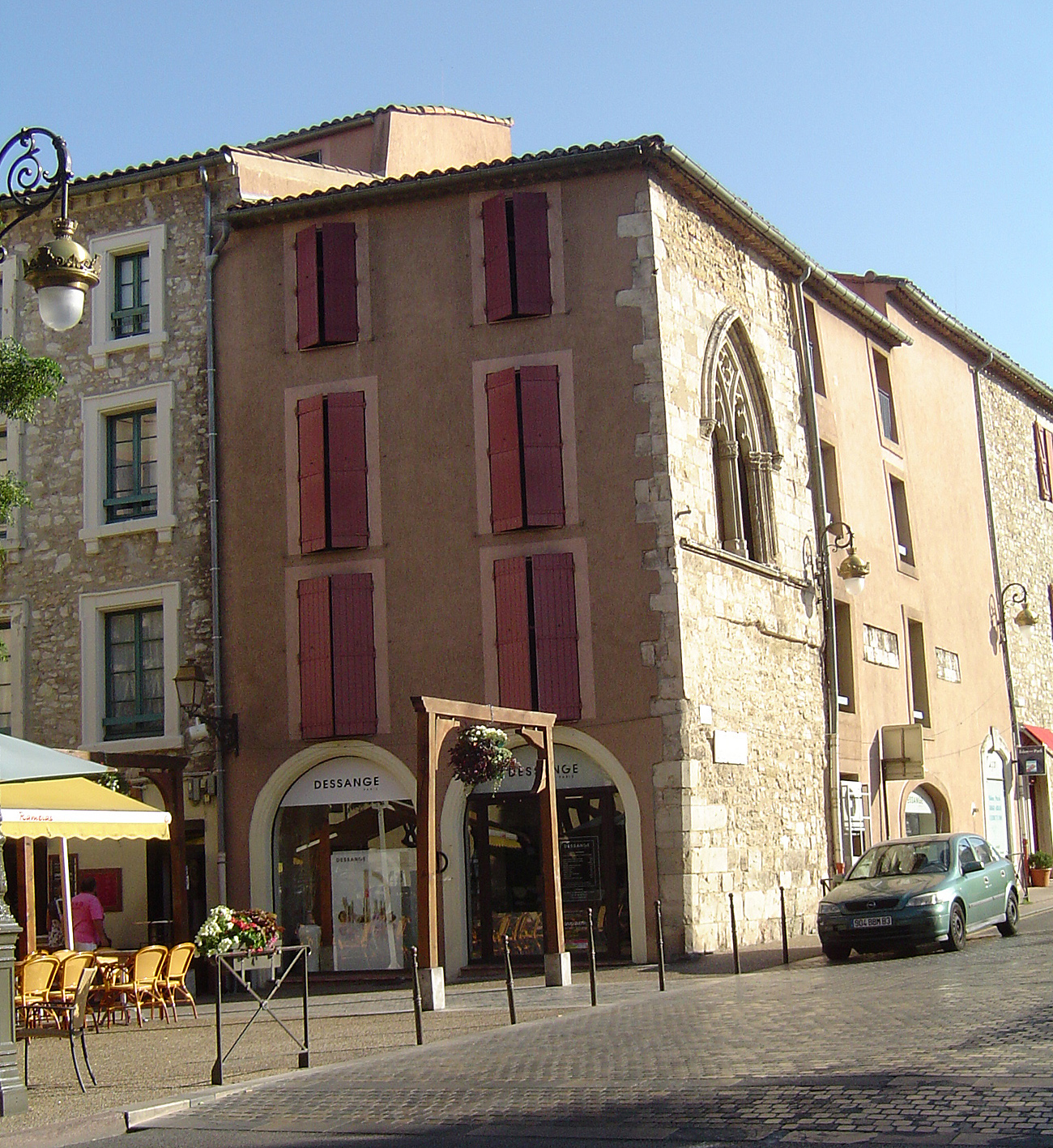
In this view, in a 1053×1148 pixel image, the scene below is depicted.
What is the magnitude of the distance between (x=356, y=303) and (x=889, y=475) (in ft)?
36.7

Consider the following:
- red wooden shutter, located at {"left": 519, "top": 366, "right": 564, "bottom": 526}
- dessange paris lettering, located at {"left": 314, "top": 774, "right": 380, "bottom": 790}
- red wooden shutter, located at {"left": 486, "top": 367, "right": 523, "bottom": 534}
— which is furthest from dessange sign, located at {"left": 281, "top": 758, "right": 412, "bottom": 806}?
red wooden shutter, located at {"left": 519, "top": 366, "right": 564, "bottom": 526}

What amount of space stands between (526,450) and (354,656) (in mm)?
3489

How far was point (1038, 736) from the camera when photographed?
102ft

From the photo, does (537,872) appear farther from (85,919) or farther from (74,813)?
(74,813)

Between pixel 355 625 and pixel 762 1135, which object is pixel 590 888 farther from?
pixel 762 1135

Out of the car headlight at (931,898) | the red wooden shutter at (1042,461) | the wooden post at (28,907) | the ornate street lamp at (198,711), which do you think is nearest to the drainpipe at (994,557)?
the red wooden shutter at (1042,461)

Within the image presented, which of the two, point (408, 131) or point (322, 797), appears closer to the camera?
point (322, 797)

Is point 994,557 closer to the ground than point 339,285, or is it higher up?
closer to the ground

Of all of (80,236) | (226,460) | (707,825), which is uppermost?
(80,236)

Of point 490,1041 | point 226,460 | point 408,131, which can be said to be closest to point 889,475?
point 408,131

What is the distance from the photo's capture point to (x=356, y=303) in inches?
800

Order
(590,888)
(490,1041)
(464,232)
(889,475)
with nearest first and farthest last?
(490,1041)
(590,888)
(464,232)
(889,475)

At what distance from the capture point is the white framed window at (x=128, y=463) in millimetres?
21016

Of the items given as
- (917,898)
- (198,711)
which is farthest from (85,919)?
(917,898)
